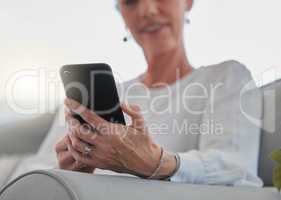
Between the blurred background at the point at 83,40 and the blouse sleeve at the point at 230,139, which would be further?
the blurred background at the point at 83,40

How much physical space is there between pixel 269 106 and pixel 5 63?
33.6 inches

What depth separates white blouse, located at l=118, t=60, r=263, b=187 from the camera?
0.91m

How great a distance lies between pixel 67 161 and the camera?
866 millimetres

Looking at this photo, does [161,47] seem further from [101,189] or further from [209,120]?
[101,189]

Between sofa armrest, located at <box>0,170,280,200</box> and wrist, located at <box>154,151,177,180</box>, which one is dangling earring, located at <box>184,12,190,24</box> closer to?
wrist, located at <box>154,151,177,180</box>

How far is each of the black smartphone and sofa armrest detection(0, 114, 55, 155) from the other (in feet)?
1.94

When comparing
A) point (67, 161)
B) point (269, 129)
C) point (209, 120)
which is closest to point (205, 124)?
point (209, 120)

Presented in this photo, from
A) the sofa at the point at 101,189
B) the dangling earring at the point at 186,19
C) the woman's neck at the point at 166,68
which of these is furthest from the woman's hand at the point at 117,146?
the dangling earring at the point at 186,19

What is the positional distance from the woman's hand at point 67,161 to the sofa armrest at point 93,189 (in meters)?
0.24

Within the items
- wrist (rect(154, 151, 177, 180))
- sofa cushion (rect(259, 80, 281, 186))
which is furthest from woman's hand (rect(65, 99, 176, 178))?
sofa cushion (rect(259, 80, 281, 186))

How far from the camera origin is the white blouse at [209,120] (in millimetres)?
911

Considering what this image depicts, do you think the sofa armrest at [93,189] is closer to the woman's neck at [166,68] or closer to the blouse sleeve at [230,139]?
the blouse sleeve at [230,139]

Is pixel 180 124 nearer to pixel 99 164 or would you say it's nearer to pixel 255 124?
pixel 255 124

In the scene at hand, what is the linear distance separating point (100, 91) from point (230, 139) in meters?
0.35
